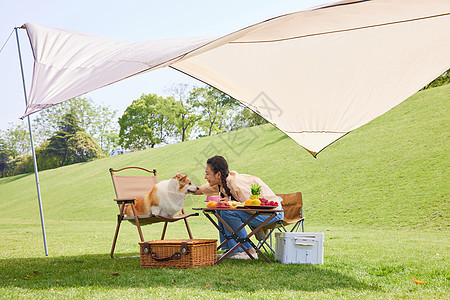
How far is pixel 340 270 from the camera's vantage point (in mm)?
3189

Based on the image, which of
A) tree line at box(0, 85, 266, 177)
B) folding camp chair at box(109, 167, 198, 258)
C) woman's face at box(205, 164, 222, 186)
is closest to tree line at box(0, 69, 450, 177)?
tree line at box(0, 85, 266, 177)

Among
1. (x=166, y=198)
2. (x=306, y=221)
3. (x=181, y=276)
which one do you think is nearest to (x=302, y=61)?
(x=166, y=198)

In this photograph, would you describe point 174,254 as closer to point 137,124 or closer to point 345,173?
point 345,173

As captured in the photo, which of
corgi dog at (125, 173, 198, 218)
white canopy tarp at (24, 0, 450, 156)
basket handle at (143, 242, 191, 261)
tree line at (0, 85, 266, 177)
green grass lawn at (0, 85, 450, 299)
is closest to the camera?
green grass lawn at (0, 85, 450, 299)

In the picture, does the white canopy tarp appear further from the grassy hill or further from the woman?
the grassy hill

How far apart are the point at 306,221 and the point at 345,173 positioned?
3.00 m

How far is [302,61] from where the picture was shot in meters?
4.16

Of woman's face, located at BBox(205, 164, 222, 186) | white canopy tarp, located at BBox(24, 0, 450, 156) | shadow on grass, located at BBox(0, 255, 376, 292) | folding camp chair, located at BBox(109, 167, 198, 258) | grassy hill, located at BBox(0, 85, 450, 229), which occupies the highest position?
white canopy tarp, located at BBox(24, 0, 450, 156)

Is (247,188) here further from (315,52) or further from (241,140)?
(241,140)

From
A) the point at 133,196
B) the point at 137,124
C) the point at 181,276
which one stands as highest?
the point at 133,196

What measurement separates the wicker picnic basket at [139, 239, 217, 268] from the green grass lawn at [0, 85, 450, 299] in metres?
0.11

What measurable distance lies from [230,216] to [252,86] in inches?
61.0

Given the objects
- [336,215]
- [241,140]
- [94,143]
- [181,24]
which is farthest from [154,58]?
[94,143]

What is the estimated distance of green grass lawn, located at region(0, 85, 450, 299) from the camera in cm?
266
